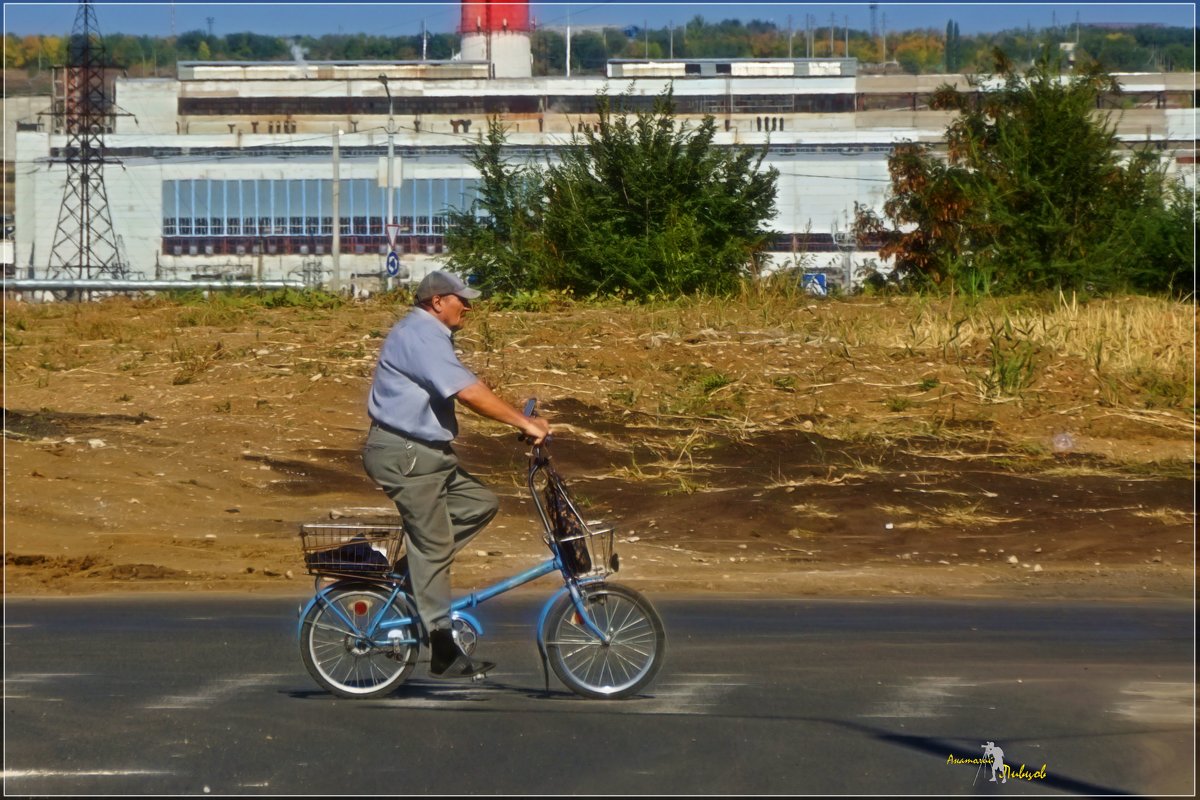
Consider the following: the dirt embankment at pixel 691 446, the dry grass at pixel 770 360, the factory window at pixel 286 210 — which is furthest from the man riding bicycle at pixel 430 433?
the factory window at pixel 286 210

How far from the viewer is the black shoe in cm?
696

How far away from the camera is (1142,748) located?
6422 millimetres

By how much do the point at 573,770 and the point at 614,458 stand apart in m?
10.7

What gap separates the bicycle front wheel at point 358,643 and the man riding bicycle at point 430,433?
260 mm

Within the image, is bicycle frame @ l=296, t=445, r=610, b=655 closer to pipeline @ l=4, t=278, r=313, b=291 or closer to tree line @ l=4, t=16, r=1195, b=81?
pipeline @ l=4, t=278, r=313, b=291

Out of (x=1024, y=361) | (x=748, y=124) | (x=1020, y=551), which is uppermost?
(x=748, y=124)

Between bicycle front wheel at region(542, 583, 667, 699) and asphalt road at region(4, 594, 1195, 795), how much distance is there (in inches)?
5.2

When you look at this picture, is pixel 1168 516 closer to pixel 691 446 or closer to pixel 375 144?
pixel 691 446

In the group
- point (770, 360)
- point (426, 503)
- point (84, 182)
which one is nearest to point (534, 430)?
point (426, 503)

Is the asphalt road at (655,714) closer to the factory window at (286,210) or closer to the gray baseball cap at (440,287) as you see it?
the gray baseball cap at (440,287)

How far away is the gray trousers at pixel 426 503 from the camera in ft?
22.6

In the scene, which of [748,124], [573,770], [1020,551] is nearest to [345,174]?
[748,124]

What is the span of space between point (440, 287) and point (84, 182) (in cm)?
6854

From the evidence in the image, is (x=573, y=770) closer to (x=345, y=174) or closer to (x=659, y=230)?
(x=659, y=230)
